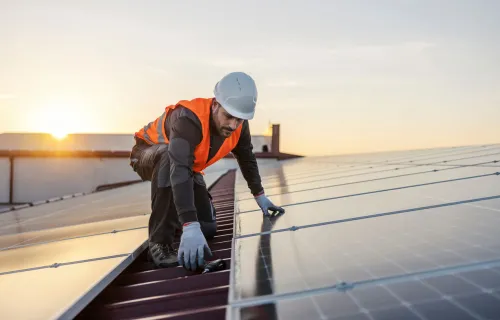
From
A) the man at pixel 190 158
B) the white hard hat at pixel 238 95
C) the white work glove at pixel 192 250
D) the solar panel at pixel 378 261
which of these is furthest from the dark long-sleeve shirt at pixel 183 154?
the solar panel at pixel 378 261

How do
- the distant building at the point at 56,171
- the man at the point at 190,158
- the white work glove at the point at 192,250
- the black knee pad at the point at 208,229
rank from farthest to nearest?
the distant building at the point at 56,171, the black knee pad at the point at 208,229, the man at the point at 190,158, the white work glove at the point at 192,250

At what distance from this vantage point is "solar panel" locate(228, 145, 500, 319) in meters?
1.59

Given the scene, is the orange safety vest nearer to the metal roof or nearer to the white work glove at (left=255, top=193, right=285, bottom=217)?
the white work glove at (left=255, top=193, right=285, bottom=217)

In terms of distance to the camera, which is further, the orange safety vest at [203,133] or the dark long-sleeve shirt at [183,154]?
the orange safety vest at [203,133]

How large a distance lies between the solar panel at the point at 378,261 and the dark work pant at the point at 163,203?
48 centimetres

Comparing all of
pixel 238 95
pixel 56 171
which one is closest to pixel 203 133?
pixel 238 95

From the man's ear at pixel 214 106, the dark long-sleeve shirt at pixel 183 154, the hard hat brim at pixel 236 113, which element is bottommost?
the dark long-sleeve shirt at pixel 183 154

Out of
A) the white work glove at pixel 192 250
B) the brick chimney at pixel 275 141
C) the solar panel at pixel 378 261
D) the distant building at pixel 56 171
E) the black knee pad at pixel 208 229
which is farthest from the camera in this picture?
the brick chimney at pixel 275 141

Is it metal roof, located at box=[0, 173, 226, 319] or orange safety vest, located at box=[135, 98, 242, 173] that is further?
orange safety vest, located at box=[135, 98, 242, 173]

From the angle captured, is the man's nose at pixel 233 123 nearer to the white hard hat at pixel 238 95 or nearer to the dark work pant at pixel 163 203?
the white hard hat at pixel 238 95

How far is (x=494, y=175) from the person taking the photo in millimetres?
4422

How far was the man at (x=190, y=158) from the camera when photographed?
10.7 ft

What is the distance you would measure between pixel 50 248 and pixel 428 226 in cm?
285

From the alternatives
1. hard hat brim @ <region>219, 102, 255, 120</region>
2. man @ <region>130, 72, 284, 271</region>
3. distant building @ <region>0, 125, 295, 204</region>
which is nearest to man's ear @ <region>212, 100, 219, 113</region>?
man @ <region>130, 72, 284, 271</region>
